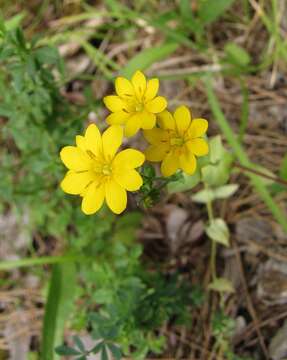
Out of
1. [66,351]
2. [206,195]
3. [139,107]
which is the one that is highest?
[139,107]

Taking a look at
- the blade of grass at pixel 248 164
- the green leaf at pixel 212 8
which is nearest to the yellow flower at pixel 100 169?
the blade of grass at pixel 248 164

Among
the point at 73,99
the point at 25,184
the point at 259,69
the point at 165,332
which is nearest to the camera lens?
the point at 165,332

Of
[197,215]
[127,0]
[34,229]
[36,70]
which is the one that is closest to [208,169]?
[197,215]

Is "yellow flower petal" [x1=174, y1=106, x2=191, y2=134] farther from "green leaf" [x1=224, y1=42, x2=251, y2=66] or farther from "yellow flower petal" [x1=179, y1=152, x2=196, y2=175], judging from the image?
"green leaf" [x1=224, y1=42, x2=251, y2=66]

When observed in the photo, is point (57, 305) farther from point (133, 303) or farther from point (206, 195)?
point (206, 195)

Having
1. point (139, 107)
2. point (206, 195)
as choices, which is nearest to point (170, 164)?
point (139, 107)

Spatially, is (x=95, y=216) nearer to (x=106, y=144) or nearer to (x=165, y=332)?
(x=165, y=332)
